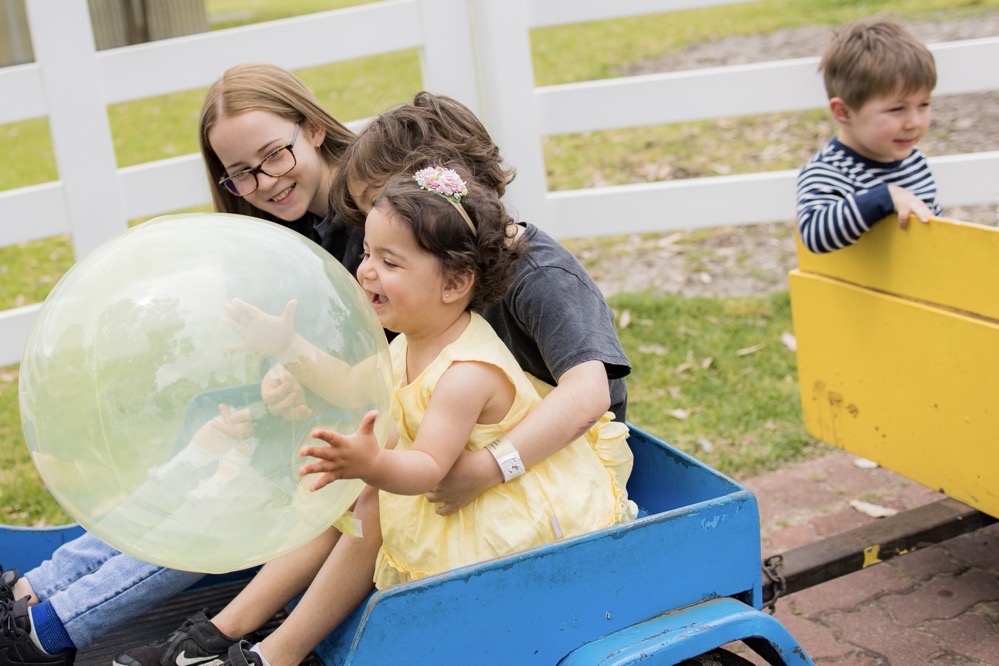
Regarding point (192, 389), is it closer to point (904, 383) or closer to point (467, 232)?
point (467, 232)

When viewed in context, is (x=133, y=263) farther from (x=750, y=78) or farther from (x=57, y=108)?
(x=750, y=78)

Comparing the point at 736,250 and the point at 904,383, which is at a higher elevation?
the point at 904,383

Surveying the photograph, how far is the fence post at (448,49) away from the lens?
4.14 metres

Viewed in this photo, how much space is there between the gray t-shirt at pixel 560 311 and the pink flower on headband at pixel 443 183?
243 millimetres

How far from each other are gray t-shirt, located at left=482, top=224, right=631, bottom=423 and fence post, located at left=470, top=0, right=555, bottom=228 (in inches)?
83.3

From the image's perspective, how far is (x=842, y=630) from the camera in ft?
9.39

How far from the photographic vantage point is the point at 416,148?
7.43ft

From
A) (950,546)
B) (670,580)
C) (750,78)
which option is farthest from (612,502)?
(750,78)

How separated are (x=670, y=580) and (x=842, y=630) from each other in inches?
46.7

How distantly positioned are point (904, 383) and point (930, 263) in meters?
0.32

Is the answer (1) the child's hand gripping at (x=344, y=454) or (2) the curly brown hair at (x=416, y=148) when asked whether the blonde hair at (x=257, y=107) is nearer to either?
(2) the curly brown hair at (x=416, y=148)

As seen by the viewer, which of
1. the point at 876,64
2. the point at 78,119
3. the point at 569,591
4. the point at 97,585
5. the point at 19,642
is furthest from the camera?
the point at 78,119

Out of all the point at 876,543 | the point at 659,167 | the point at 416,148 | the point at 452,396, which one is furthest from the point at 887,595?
the point at 659,167

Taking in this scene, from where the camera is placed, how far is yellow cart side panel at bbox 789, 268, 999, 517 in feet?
8.16
